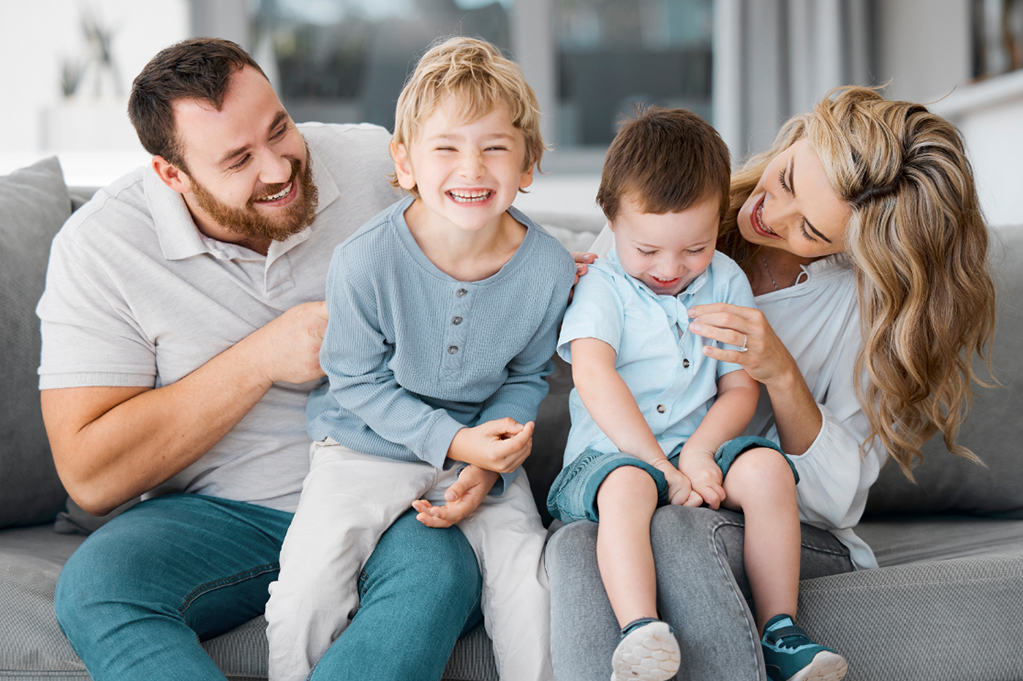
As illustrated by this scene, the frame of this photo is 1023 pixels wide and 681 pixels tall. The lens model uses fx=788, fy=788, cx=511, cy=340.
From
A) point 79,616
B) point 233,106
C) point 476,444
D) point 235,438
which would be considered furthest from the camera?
point 235,438

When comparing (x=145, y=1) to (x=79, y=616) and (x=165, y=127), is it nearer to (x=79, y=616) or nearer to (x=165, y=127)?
(x=165, y=127)

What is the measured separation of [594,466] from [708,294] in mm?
378

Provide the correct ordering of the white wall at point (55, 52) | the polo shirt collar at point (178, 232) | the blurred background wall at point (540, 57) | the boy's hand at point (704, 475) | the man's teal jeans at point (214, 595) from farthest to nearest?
the white wall at point (55, 52)
the blurred background wall at point (540, 57)
the polo shirt collar at point (178, 232)
the boy's hand at point (704, 475)
the man's teal jeans at point (214, 595)

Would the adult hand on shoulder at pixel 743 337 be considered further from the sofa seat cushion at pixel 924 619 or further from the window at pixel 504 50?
the window at pixel 504 50

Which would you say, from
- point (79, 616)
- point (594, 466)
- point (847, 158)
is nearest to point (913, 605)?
point (594, 466)

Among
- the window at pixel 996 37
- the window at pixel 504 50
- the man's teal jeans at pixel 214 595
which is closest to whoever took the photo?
the man's teal jeans at pixel 214 595

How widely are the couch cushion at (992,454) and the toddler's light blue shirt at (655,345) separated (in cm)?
60

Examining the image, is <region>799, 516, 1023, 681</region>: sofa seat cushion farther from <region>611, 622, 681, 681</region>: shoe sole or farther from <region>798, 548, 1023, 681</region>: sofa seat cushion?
<region>611, 622, 681, 681</region>: shoe sole

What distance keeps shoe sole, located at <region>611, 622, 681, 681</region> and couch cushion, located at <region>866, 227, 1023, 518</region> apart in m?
0.91

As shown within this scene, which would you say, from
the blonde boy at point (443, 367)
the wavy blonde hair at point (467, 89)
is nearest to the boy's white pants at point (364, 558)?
the blonde boy at point (443, 367)

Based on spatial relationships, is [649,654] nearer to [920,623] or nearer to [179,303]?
[920,623]

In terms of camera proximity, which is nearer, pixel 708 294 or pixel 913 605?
pixel 913 605

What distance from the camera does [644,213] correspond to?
124 centimetres

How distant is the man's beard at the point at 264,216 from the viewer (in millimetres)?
1398
